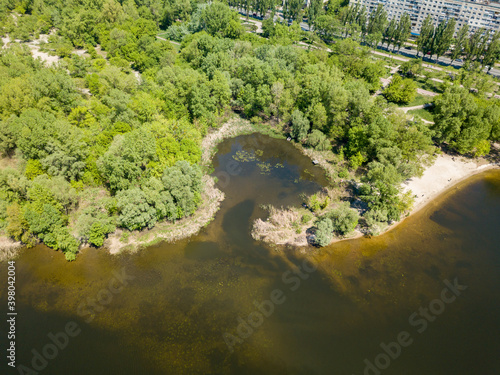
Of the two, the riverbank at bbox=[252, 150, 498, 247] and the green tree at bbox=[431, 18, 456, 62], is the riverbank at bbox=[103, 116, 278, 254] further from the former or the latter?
the green tree at bbox=[431, 18, 456, 62]

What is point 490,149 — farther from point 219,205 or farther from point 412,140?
point 219,205

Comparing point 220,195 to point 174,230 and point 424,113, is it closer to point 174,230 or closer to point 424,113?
point 174,230

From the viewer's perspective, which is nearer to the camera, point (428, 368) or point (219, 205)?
point (428, 368)

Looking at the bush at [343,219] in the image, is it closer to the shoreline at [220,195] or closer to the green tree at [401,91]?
the shoreline at [220,195]

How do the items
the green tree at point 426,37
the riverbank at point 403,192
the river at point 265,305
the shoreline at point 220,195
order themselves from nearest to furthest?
the river at point 265,305 → the shoreline at point 220,195 → the riverbank at point 403,192 → the green tree at point 426,37

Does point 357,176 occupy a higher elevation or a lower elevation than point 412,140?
lower

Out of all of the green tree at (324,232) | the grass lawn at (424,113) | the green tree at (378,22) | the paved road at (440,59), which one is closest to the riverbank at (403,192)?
the green tree at (324,232)

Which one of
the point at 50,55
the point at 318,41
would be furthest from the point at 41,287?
the point at 318,41
